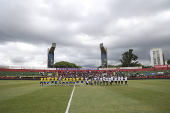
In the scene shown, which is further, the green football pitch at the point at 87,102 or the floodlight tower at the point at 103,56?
the floodlight tower at the point at 103,56

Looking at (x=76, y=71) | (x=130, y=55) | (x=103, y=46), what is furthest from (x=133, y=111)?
(x=130, y=55)

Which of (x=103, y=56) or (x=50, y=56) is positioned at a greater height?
(x=50, y=56)

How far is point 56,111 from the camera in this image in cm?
566

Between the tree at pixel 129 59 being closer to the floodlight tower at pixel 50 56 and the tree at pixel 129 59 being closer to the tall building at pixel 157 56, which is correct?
the floodlight tower at pixel 50 56

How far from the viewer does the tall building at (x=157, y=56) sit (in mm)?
125562

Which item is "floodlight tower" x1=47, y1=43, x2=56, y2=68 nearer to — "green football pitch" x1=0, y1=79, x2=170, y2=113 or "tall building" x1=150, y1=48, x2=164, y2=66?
"green football pitch" x1=0, y1=79, x2=170, y2=113

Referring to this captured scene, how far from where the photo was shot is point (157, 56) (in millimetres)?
129000

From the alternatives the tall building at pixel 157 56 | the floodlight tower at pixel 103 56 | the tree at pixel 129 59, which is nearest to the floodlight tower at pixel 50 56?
the floodlight tower at pixel 103 56

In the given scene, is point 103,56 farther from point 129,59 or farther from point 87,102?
point 87,102

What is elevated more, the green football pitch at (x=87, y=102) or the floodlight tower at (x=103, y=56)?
the floodlight tower at (x=103, y=56)

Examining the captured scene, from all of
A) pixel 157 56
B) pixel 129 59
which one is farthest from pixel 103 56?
pixel 157 56

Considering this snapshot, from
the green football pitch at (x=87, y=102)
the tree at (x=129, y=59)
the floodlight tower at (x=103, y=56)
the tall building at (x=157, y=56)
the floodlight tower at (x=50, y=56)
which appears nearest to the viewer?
the green football pitch at (x=87, y=102)

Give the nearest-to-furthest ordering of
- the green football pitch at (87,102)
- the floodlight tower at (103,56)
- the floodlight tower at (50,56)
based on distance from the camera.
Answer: the green football pitch at (87,102) → the floodlight tower at (50,56) → the floodlight tower at (103,56)

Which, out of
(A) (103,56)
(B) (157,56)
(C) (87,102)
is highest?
(B) (157,56)
